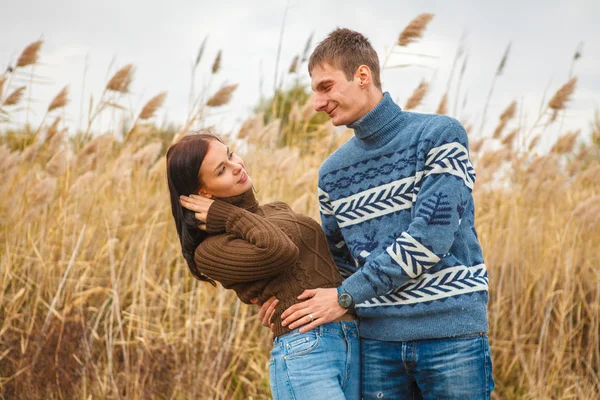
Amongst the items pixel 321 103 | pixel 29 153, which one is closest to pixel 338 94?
pixel 321 103

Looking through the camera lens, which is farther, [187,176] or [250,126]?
[250,126]

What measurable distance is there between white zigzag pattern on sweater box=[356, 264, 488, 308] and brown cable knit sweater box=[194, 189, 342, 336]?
0.25m

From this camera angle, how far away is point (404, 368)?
216 cm

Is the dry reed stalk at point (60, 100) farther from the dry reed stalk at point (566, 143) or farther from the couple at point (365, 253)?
the dry reed stalk at point (566, 143)

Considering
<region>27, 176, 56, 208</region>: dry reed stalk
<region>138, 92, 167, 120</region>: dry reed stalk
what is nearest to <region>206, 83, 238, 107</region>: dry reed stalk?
<region>138, 92, 167, 120</region>: dry reed stalk

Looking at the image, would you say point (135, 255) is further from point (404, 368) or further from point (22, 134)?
point (404, 368)

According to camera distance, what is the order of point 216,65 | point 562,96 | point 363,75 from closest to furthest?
1. point 363,75
2. point 562,96
3. point 216,65

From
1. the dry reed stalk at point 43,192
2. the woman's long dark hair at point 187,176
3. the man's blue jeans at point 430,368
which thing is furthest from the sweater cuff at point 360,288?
the dry reed stalk at point 43,192

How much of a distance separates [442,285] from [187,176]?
0.88m

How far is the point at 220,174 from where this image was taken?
2125 millimetres

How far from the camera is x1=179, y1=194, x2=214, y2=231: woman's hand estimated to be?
2096 millimetres

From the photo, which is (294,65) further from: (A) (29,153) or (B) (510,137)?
(A) (29,153)

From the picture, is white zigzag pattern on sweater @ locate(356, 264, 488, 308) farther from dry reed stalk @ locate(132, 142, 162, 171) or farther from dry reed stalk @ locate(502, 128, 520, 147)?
dry reed stalk @ locate(502, 128, 520, 147)

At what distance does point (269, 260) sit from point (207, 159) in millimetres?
394
